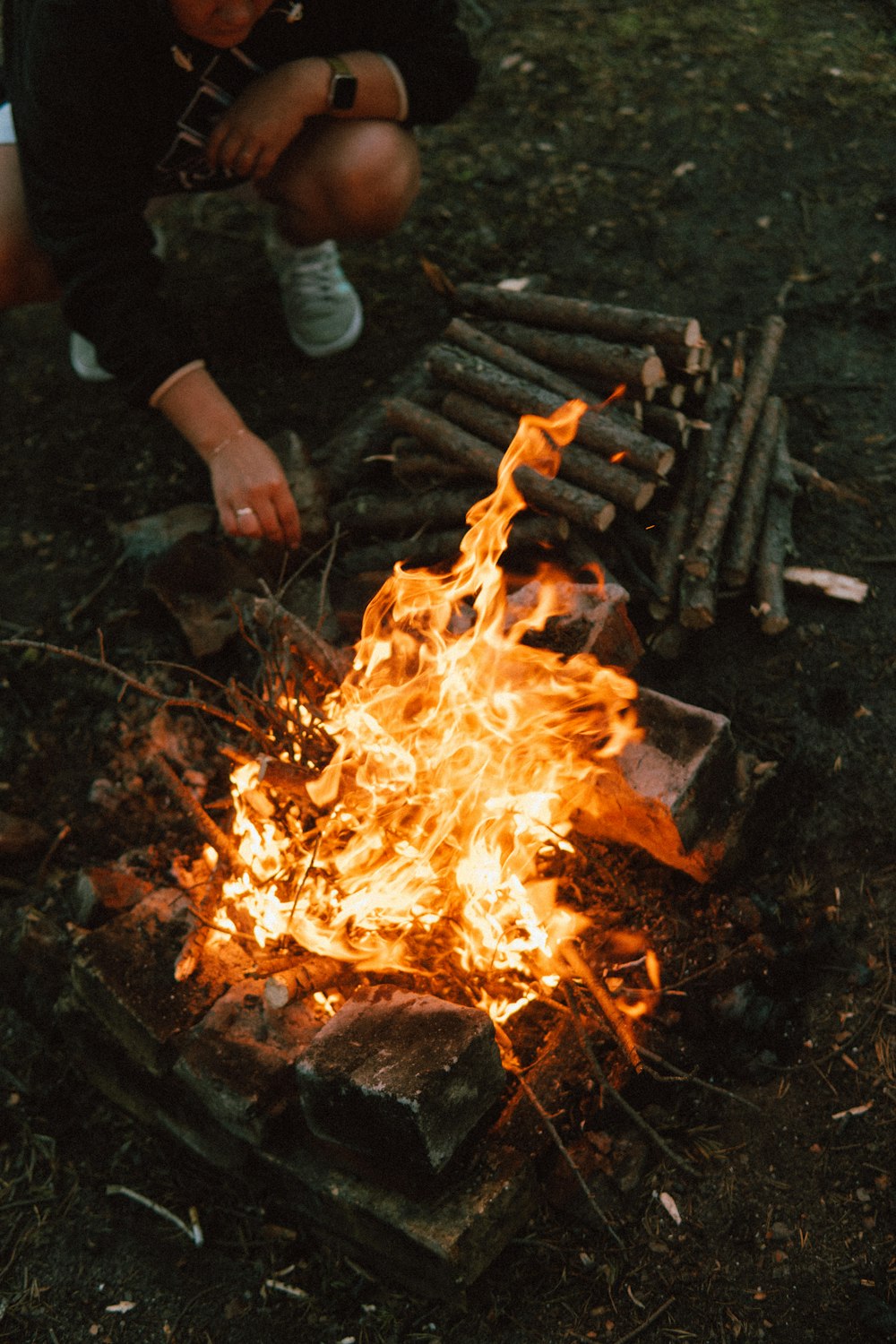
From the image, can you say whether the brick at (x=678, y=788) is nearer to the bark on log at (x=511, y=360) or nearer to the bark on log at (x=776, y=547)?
the bark on log at (x=776, y=547)

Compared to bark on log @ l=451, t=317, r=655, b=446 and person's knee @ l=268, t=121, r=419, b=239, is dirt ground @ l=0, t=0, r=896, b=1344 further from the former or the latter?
bark on log @ l=451, t=317, r=655, b=446

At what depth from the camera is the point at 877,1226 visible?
7.14 ft

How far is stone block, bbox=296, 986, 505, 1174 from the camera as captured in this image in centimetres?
205

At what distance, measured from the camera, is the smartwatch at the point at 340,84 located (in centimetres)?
345

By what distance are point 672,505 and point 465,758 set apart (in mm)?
1234

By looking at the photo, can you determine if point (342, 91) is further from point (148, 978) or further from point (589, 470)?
point (148, 978)

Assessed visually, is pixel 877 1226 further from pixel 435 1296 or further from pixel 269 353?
pixel 269 353

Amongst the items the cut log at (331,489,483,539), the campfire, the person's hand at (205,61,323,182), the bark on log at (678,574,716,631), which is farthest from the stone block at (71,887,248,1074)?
the person's hand at (205,61,323,182)

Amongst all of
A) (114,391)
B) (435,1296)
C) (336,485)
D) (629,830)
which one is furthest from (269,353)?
(435,1296)

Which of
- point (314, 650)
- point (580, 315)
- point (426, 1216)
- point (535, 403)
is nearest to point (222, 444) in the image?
point (314, 650)

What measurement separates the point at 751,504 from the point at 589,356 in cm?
73

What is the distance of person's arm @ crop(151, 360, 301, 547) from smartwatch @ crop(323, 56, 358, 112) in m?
1.14

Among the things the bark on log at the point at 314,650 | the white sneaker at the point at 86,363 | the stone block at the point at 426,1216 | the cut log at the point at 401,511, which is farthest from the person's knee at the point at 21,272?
the stone block at the point at 426,1216

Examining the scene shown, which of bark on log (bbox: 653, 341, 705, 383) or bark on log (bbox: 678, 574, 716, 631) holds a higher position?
bark on log (bbox: 653, 341, 705, 383)
